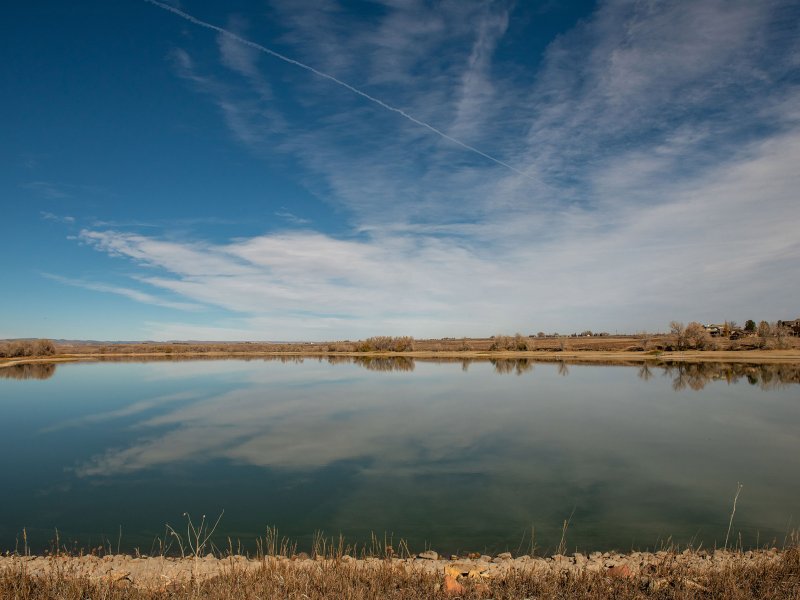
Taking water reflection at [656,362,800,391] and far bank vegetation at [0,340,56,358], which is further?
far bank vegetation at [0,340,56,358]

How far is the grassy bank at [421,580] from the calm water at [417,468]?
4.42 ft

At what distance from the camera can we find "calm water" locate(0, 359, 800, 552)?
8.20m

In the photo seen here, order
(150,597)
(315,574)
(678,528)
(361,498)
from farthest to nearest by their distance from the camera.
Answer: (361,498), (678,528), (315,574), (150,597)

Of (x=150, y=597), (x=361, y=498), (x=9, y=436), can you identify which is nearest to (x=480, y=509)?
(x=361, y=498)

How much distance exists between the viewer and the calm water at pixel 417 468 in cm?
820

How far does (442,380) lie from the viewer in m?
32.3

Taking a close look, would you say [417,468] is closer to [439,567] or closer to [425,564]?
[425,564]

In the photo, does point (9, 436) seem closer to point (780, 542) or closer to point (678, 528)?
point (678, 528)

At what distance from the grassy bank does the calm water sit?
1.35 meters

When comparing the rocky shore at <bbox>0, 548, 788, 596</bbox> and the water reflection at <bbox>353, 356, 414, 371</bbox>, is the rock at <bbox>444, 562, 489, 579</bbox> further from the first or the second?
the water reflection at <bbox>353, 356, 414, 371</bbox>

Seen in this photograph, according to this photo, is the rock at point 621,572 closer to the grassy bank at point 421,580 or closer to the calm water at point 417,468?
the grassy bank at point 421,580

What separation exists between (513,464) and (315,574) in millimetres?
7395

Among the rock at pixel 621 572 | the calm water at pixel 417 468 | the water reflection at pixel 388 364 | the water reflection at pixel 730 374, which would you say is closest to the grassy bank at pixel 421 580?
the rock at pixel 621 572

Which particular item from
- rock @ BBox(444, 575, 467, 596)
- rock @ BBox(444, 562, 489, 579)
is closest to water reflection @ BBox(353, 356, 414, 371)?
rock @ BBox(444, 562, 489, 579)
